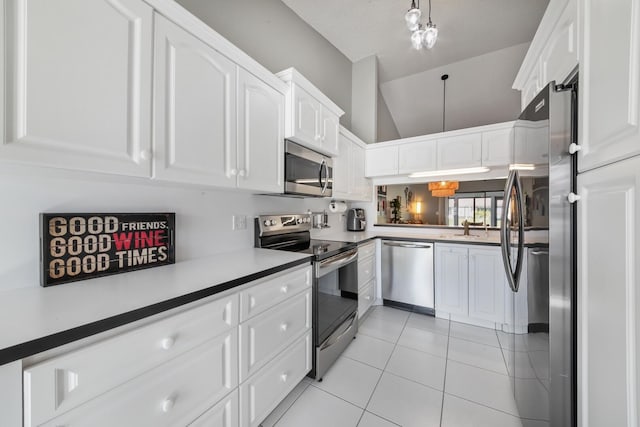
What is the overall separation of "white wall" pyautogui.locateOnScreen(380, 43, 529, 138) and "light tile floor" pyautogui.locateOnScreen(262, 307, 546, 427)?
12.2ft

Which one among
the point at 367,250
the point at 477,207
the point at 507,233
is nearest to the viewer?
the point at 507,233

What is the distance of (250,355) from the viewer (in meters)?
1.19

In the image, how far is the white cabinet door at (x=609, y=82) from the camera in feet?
2.25

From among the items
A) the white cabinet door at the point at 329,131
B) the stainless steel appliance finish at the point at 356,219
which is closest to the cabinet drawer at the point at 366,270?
the stainless steel appliance finish at the point at 356,219

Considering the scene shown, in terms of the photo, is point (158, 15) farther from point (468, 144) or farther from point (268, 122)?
point (468, 144)

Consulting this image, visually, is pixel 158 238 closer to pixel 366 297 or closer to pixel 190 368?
pixel 190 368

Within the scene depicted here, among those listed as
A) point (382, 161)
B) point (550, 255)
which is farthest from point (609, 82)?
point (382, 161)

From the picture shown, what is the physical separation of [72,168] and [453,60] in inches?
177

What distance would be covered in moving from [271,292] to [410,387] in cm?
128

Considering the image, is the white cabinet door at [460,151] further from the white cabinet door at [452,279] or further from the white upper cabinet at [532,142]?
the white upper cabinet at [532,142]

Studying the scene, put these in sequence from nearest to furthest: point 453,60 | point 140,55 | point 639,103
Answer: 1. point 639,103
2. point 140,55
3. point 453,60

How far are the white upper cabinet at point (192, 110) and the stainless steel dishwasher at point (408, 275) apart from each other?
224 centimetres

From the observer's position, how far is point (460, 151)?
2.89 m

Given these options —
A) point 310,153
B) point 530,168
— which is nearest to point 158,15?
point 310,153
